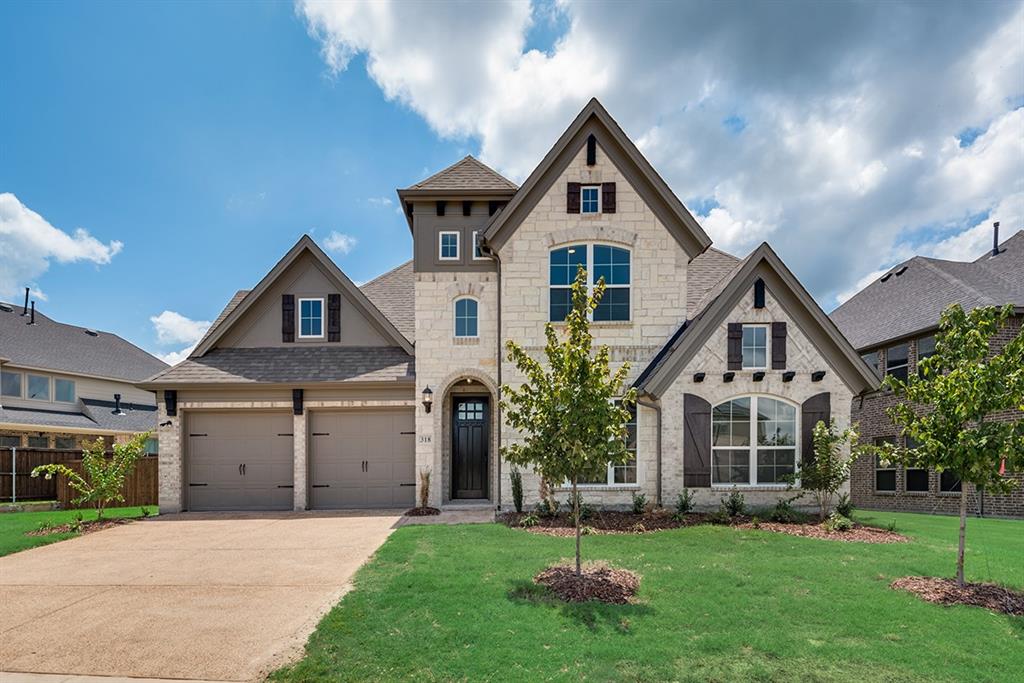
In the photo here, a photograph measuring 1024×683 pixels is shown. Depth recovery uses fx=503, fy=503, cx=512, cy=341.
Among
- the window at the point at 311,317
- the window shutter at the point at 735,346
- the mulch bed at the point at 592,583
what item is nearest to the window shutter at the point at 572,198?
the window shutter at the point at 735,346

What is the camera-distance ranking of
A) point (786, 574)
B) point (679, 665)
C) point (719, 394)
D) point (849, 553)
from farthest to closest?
point (719, 394) → point (849, 553) → point (786, 574) → point (679, 665)

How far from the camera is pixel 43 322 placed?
88.4 ft

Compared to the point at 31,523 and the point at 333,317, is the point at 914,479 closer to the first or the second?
the point at 333,317

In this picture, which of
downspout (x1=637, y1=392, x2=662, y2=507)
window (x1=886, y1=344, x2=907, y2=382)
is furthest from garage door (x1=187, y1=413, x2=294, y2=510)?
window (x1=886, y1=344, x2=907, y2=382)

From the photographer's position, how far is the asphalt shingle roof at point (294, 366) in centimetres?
1330

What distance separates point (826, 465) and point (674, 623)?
24.0 ft

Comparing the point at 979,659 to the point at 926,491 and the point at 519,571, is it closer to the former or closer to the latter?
the point at 519,571

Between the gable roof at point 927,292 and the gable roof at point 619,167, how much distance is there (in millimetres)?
10199

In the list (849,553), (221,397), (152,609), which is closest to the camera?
(152,609)

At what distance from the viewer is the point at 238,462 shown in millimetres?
13719

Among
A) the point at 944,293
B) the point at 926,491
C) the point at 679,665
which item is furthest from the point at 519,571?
the point at 944,293

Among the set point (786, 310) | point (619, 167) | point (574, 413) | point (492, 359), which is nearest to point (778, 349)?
point (786, 310)

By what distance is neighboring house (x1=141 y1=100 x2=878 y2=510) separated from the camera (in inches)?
463

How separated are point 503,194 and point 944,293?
53.3 ft
